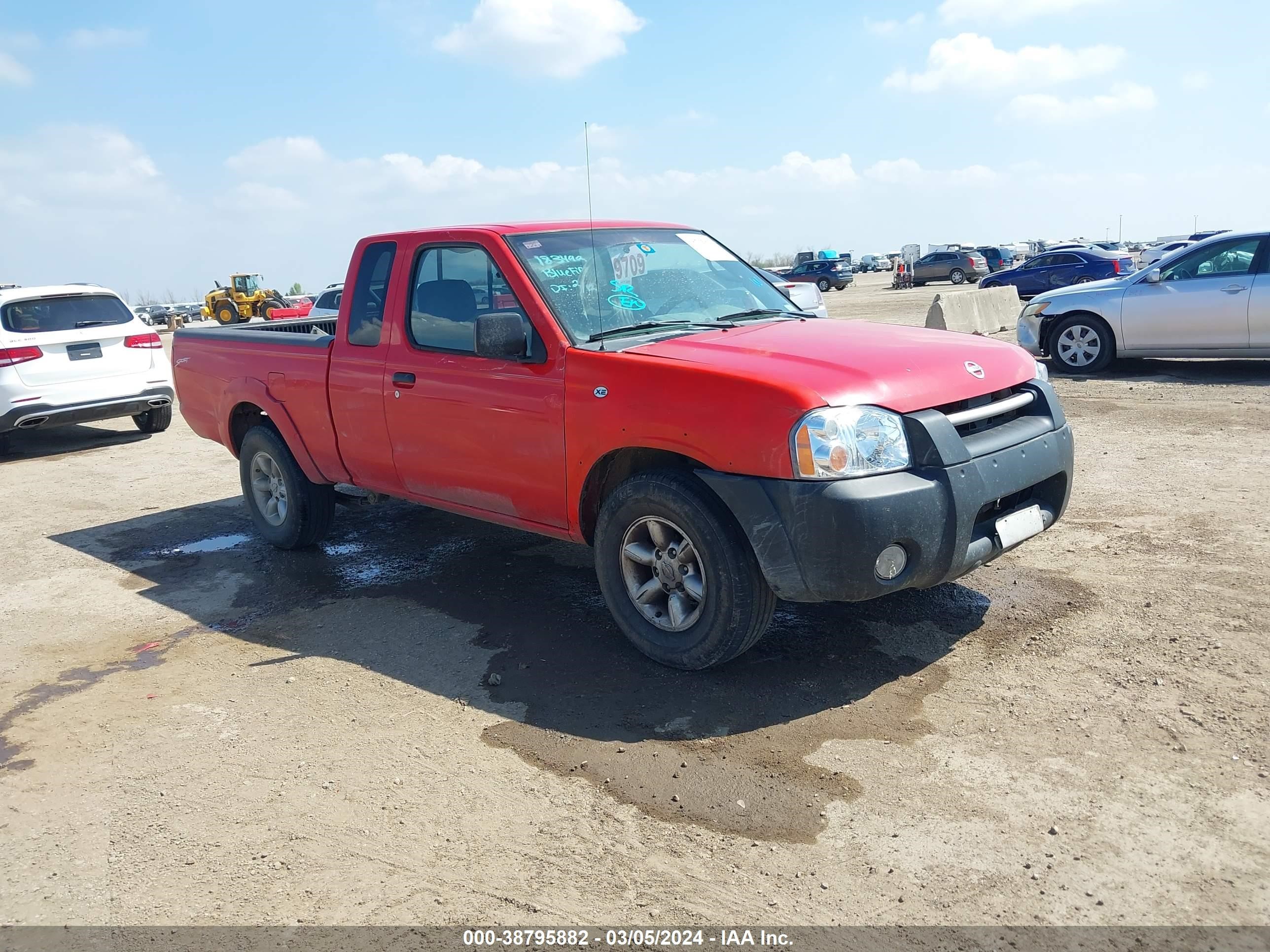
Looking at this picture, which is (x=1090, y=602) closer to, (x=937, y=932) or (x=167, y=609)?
(x=937, y=932)

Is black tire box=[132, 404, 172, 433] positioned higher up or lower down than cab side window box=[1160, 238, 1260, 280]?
lower down

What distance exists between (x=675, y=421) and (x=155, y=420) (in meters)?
10.2

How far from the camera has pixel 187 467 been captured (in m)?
10.1

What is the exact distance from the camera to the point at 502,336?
458cm

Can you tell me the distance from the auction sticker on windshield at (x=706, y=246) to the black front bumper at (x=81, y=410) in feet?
26.4

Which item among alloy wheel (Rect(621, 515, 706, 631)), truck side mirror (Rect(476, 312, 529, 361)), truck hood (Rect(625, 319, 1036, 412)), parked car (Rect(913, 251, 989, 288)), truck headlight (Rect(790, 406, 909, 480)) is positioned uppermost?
parked car (Rect(913, 251, 989, 288))

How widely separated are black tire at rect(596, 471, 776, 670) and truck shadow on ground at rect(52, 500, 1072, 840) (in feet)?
0.52

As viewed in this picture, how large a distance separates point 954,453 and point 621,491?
1.38 m

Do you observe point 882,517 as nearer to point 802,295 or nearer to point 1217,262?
point 802,295

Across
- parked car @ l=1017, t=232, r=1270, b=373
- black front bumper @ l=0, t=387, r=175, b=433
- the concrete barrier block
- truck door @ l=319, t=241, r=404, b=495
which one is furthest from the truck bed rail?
the concrete barrier block

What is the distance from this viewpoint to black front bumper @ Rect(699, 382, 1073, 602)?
3754 mm

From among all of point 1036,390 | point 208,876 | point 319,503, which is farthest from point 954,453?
point 319,503

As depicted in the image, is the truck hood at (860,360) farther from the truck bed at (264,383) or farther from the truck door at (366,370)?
the truck bed at (264,383)

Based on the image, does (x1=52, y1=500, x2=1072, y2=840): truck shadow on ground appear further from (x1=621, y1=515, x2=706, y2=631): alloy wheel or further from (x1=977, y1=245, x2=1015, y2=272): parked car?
(x1=977, y1=245, x2=1015, y2=272): parked car
